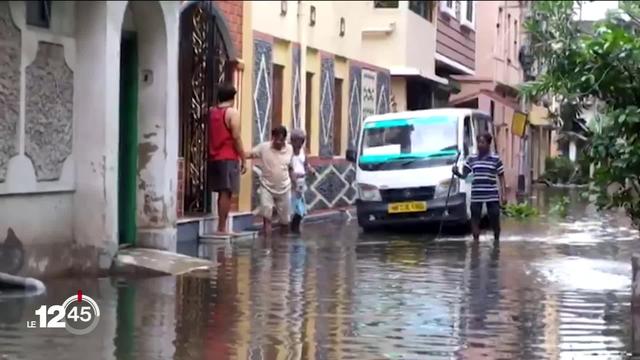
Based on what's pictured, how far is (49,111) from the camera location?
12.5 metres

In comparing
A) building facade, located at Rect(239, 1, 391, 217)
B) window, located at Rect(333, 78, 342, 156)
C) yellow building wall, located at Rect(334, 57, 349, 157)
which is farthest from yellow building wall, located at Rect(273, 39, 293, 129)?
yellow building wall, located at Rect(334, 57, 349, 157)

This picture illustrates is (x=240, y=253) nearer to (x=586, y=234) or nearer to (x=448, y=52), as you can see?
(x=586, y=234)

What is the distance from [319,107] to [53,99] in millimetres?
13019

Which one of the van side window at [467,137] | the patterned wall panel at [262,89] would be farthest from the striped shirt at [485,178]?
the patterned wall panel at [262,89]

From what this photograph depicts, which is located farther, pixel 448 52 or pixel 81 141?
pixel 448 52

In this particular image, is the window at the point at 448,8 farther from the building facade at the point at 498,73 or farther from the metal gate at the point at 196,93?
the metal gate at the point at 196,93

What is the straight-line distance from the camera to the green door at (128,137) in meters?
14.6

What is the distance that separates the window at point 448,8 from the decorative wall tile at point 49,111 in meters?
25.0

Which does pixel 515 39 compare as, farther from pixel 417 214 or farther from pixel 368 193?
pixel 417 214

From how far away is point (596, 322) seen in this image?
10.7m

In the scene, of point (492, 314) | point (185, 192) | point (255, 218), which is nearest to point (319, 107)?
point (255, 218)

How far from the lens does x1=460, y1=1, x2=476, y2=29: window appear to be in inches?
1607

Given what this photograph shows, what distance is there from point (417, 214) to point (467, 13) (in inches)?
856

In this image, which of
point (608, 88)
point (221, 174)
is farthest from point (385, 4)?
point (608, 88)
